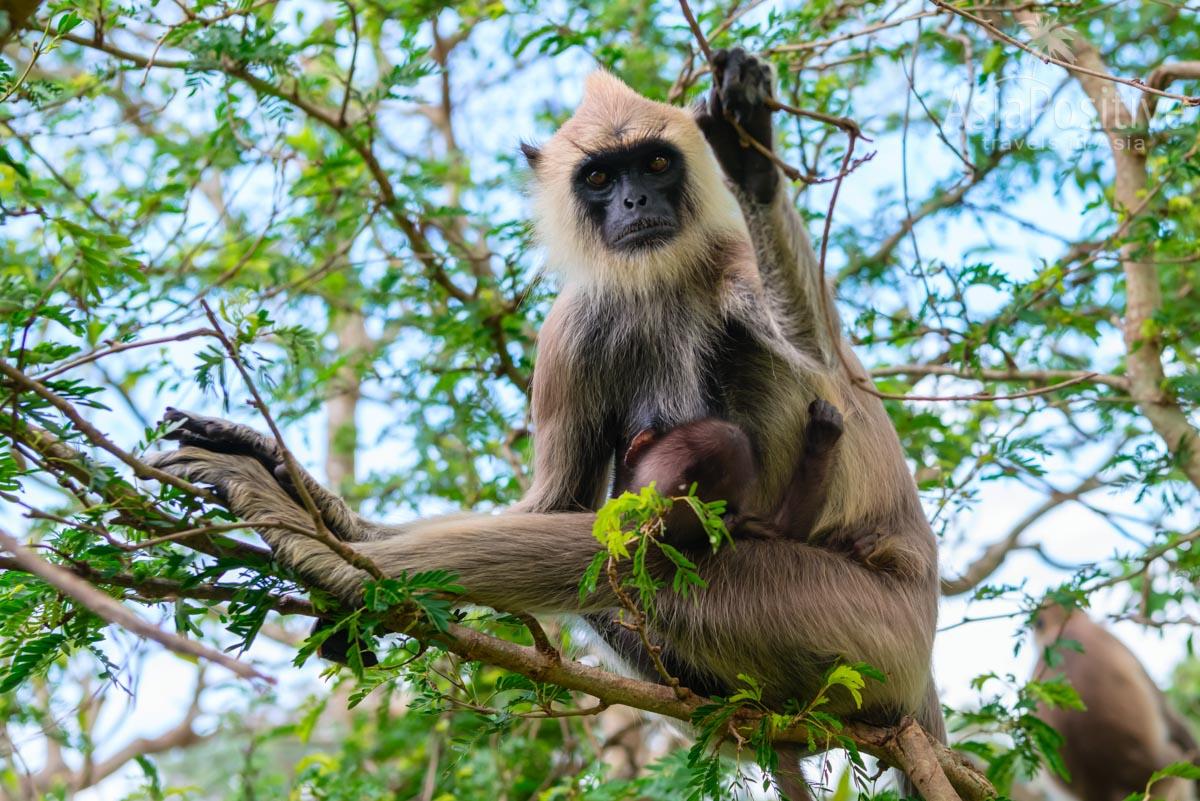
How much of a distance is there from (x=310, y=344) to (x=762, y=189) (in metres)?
1.28

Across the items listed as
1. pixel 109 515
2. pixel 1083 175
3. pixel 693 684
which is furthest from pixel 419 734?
pixel 1083 175

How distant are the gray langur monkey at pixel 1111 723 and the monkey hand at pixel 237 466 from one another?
17.3 ft

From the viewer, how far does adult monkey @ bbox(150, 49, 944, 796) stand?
312 centimetres

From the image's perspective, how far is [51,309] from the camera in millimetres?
2600

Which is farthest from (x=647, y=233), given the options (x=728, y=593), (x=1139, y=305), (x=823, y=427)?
(x=1139, y=305)

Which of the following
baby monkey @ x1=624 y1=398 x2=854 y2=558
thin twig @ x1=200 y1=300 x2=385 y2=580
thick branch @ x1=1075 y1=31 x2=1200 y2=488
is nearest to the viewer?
thin twig @ x1=200 y1=300 x2=385 y2=580

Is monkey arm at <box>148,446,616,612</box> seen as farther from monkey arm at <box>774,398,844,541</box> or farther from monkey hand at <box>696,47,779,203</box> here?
monkey hand at <box>696,47,779,203</box>

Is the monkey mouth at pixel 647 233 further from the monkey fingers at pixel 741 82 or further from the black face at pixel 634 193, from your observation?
the monkey fingers at pixel 741 82

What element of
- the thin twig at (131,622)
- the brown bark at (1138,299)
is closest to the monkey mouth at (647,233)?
the brown bark at (1138,299)

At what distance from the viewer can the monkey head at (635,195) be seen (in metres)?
3.75

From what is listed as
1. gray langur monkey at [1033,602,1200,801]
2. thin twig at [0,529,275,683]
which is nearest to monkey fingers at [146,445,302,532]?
thin twig at [0,529,275,683]

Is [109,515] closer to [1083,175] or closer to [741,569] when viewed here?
[741,569]

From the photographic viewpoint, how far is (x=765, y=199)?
3.18 metres

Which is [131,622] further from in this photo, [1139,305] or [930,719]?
[1139,305]
